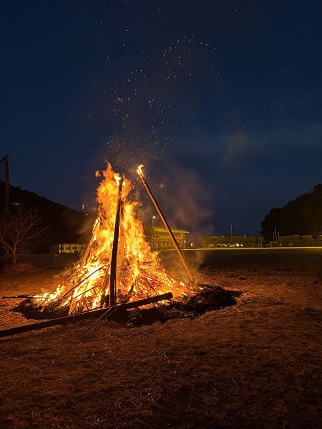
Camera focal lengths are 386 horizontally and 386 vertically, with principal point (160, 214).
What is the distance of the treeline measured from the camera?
216 feet

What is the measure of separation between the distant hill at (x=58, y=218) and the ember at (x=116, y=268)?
38382 mm

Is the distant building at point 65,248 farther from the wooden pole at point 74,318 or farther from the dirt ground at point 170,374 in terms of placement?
the wooden pole at point 74,318

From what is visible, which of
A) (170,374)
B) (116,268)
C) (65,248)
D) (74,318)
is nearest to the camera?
(170,374)

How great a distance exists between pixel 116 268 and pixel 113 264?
1.09 feet

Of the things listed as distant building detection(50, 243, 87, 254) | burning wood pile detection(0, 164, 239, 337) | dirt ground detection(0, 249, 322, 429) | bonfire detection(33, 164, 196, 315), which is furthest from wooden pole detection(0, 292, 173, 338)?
distant building detection(50, 243, 87, 254)

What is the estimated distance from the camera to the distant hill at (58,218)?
49.6m

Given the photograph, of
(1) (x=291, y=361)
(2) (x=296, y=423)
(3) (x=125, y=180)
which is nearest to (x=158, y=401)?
(2) (x=296, y=423)

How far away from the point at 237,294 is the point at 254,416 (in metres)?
6.68

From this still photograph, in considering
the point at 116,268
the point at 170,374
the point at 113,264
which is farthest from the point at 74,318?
the point at 170,374

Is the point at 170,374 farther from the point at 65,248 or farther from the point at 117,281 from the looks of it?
the point at 65,248

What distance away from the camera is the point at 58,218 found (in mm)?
54500

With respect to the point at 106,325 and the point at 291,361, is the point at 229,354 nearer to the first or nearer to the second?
the point at 291,361

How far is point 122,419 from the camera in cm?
356

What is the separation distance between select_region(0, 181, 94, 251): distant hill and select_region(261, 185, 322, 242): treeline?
31.1 meters
